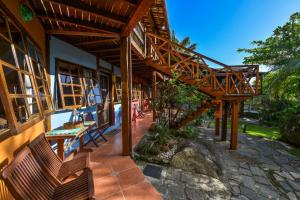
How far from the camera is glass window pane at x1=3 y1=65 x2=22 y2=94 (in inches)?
65.8

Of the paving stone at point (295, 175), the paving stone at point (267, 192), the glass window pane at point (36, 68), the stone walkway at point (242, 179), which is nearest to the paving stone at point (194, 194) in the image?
the stone walkway at point (242, 179)

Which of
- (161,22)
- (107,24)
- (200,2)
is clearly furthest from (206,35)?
(107,24)

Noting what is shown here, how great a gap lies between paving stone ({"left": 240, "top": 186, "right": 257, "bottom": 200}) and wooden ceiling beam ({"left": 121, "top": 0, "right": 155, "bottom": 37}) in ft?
12.8

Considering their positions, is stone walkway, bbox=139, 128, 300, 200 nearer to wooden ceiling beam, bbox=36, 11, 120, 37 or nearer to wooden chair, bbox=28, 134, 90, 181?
wooden chair, bbox=28, 134, 90, 181

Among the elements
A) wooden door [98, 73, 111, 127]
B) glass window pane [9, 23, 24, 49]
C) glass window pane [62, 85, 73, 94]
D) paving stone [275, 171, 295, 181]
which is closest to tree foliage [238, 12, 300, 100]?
paving stone [275, 171, 295, 181]

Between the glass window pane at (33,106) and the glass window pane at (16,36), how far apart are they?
2.42 feet

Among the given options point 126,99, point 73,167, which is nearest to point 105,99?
point 126,99

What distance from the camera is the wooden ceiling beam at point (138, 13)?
6.92 feet

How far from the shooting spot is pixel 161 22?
736 centimetres

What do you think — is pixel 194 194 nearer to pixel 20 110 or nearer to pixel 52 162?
pixel 52 162

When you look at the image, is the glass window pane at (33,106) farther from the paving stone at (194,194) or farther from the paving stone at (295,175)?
the paving stone at (295,175)

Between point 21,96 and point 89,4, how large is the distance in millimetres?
1639

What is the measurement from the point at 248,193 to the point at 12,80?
448 centimetres

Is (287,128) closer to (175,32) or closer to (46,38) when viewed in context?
(46,38)
